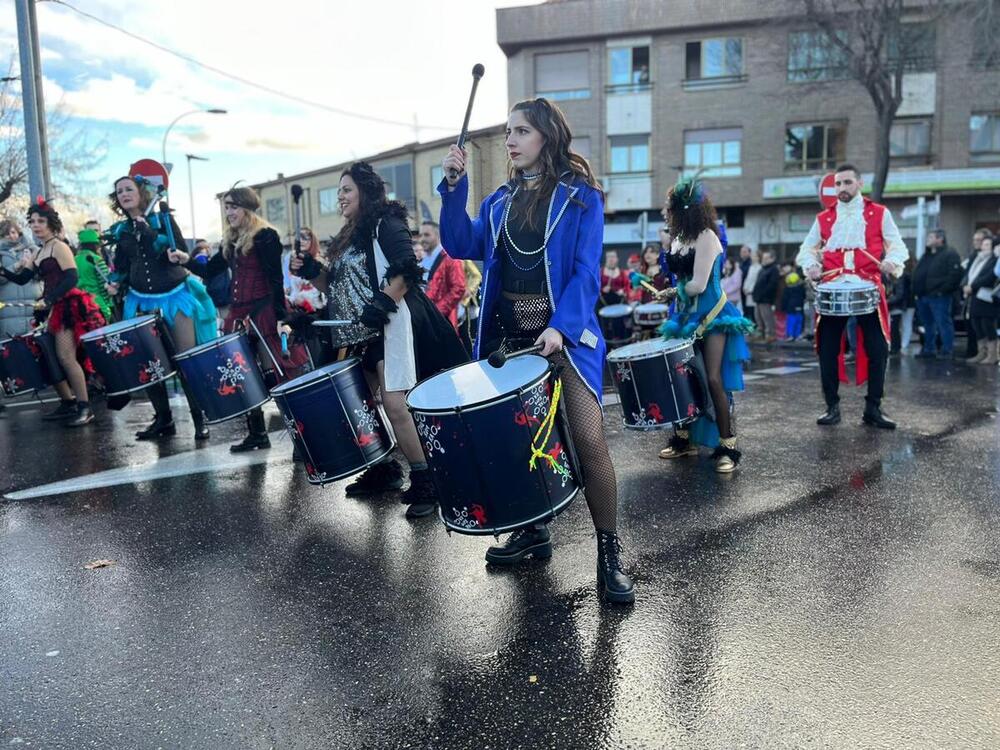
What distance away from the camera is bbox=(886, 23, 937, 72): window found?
26231 millimetres

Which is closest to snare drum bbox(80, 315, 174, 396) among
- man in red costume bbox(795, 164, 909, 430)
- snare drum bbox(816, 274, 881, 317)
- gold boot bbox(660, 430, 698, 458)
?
gold boot bbox(660, 430, 698, 458)

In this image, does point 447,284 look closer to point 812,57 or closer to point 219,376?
point 219,376

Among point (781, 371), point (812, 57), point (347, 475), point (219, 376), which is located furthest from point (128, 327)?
point (812, 57)

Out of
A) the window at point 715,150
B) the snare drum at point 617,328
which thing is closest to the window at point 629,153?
the window at point 715,150

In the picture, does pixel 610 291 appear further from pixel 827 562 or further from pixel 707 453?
pixel 827 562

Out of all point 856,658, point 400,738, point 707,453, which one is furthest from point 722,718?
point 707,453

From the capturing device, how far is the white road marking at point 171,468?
553cm

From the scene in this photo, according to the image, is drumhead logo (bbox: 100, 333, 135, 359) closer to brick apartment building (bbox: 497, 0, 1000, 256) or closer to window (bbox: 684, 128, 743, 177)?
brick apartment building (bbox: 497, 0, 1000, 256)

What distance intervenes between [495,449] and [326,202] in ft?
124

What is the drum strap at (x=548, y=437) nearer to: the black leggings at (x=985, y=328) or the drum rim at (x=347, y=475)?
the drum rim at (x=347, y=475)

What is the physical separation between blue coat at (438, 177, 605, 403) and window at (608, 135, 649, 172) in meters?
30.1

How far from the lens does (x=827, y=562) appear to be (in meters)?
3.82

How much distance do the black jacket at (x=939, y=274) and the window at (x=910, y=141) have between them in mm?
18646

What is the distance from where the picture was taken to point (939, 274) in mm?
13406
